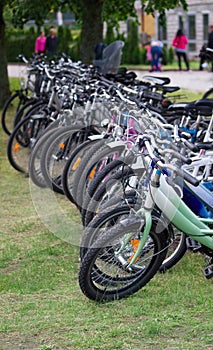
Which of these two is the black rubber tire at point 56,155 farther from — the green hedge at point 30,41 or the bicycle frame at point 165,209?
the green hedge at point 30,41

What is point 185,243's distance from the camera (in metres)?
5.48

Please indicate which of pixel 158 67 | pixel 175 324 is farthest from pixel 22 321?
pixel 158 67

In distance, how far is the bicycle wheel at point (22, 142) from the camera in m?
9.17

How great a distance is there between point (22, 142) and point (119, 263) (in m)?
4.57

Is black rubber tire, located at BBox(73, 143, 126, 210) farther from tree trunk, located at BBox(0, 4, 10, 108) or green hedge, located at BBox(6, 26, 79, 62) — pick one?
green hedge, located at BBox(6, 26, 79, 62)

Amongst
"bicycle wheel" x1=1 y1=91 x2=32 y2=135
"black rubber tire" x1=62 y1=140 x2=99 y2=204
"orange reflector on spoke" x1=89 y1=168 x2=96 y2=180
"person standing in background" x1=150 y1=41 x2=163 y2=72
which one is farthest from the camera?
"person standing in background" x1=150 y1=41 x2=163 y2=72

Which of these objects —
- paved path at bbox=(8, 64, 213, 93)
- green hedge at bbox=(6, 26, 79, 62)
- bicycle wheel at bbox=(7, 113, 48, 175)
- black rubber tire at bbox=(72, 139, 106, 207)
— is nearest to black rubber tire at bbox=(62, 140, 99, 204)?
black rubber tire at bbox=(72, 139, 106, 207)

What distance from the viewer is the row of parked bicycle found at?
4.88 metres

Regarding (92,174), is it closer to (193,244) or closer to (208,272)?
(193,244)

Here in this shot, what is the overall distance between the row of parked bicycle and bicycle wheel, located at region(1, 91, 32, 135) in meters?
3.37

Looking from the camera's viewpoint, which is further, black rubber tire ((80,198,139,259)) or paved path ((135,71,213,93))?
paved path ((135,71,213,93))

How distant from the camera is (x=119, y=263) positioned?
16.6 feet

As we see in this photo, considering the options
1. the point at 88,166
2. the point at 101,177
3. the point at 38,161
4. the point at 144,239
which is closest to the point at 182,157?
the point at 144,239

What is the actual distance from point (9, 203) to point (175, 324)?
146 inches
